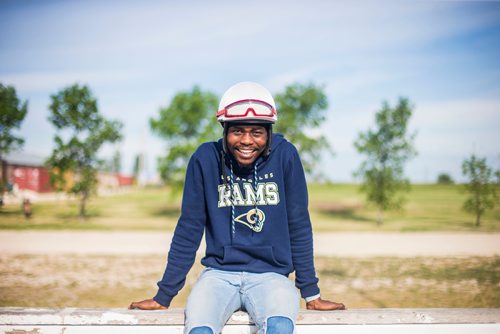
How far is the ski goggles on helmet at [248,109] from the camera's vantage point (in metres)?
2.19

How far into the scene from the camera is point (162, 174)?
63.4 ft

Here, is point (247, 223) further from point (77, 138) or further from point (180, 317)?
point (77, 138)

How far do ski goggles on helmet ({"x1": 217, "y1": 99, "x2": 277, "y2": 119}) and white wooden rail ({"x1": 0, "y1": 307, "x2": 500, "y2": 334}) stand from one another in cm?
103

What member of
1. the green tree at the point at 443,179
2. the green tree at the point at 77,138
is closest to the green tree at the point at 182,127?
the green tree at the point at 77,138

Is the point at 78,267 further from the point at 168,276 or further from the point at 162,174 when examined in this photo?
the point at 162,174

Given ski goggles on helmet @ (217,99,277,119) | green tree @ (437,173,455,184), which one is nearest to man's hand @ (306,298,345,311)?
ski goggles on helmet @ (217,99,277,119)

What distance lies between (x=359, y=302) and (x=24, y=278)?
5.07 m

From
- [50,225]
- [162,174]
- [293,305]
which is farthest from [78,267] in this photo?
[162,174]

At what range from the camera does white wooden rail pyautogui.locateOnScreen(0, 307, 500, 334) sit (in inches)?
78.5

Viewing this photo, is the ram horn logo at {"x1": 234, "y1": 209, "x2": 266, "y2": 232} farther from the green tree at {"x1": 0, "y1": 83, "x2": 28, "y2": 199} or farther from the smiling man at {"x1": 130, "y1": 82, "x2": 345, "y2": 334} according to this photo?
the green tree at {"x1": 0, "y1": 83, "x2": 28, "y2": 199}

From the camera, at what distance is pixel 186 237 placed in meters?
2.30

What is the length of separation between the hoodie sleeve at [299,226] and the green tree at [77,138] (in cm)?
1551

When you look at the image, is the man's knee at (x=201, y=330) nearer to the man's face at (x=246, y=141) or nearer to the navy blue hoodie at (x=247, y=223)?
the navy blue hoodie at (x=247, y=223)

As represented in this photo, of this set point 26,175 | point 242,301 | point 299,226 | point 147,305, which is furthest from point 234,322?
point 26,175
